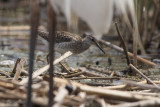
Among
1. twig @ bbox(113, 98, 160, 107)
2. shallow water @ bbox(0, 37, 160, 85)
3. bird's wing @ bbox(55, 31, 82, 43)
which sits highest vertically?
bird's wing @ bbox(55, 31, 82, 43)

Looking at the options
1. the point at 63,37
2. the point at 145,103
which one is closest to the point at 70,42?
the point at 63,37

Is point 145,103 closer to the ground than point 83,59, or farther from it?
closer to the ground

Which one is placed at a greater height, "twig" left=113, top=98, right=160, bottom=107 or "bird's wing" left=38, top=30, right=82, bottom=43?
"bird's wing" left=38, top=30, right=82, bottom=43

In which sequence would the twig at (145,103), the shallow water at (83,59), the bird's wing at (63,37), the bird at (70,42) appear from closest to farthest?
the twig at (145,103), the shallow water at (83,59), the bird at (70,42), the bird's wing at (63,37)

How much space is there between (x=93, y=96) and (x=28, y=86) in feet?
1.95

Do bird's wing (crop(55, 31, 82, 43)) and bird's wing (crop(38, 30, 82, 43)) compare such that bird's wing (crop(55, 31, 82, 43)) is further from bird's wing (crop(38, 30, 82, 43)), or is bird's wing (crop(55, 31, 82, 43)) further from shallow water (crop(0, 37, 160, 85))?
shallow water (crop(0, 37, 160, 85))

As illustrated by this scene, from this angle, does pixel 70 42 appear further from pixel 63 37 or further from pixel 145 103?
pixel 145 103

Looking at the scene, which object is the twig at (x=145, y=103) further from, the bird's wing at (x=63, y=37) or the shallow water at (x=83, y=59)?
the bird's wing at (x=63, y=37)

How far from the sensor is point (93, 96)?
372cm

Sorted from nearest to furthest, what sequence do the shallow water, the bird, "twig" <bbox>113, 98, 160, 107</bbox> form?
"twig" <bbox>113, 98, 160, 107</bbox>
the shallow water
the bird

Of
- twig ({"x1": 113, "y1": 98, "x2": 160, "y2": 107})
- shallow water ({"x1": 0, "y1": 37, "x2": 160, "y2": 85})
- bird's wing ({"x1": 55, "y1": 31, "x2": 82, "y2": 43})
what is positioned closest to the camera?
twig ({"x1": 113, "y1": 98, "x2": 160, "y2": 107})

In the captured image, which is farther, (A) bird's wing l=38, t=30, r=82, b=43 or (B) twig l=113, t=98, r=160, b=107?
(A) bird's wing l=38, t=30, r=82, b=43

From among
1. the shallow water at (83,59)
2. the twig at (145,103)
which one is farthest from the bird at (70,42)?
the twig at (145,103)

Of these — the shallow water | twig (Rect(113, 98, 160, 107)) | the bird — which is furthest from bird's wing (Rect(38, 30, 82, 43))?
twig (Rect(113, 98, 160, 107))
